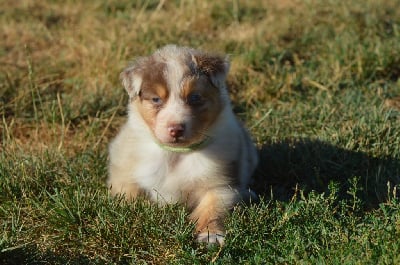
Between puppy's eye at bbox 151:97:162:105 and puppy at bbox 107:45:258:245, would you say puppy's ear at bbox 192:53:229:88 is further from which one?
puppy's eye at bbox 151:97:162:105

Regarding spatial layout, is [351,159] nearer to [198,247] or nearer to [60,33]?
[198,247]

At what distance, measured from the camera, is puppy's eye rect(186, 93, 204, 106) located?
4891 millimetres

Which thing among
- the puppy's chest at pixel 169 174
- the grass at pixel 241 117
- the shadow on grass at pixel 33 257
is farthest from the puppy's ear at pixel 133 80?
the shadow on grass at pixel 33 257

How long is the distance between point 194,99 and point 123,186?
943 mm

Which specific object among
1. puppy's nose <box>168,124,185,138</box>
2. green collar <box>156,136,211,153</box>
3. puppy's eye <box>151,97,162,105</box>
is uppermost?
puppy's eye <box>151,97,162,105</box>

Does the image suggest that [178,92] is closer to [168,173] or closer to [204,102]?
[204,102]

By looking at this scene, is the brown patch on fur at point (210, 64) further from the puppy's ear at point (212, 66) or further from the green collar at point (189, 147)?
the green collar at point (189, 147)

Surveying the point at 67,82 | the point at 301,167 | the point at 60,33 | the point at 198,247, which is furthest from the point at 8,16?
the point at 198,247

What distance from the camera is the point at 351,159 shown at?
6039 mm

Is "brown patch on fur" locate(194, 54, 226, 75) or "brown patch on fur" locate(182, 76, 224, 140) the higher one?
"brown patch on fur" locate(194, 54, 226, 75)

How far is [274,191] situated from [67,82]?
301cm

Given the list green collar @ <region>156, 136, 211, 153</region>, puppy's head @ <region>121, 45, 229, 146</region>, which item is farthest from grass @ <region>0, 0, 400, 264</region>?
puppy's head @ <region>121, 45, 229, 146</region>

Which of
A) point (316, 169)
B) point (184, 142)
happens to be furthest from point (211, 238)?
A: point (316, 169)

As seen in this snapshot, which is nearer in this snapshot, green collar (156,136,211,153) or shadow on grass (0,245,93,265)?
shadow on grass (0,245,93,265)
